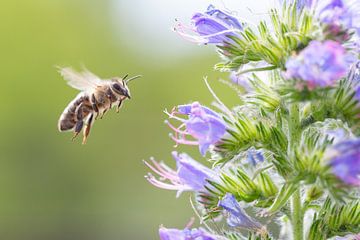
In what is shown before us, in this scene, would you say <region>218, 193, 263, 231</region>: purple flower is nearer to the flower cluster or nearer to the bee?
the flower cluster

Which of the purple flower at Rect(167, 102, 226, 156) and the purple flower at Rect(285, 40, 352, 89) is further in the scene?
the purple flower at Rect(167, 102, 226, 156)

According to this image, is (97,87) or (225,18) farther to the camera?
(97,87)

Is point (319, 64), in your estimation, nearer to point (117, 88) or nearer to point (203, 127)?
Result: point (203, 127)

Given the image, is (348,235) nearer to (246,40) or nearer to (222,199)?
(222,199)

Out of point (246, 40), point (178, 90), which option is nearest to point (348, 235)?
point (246, 40)

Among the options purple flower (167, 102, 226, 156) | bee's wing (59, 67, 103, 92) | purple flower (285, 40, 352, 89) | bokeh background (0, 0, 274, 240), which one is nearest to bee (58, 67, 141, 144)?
bee's wing (59, 67, 103, 92)

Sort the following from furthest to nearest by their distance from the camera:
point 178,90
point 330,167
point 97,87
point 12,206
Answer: point 178,90
point 12,206
point 97,87
point 330,167

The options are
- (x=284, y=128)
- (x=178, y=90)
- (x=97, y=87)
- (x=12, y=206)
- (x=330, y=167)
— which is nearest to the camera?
(x=330, y=167)
